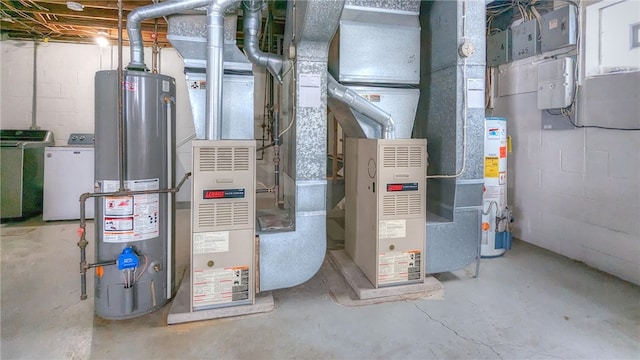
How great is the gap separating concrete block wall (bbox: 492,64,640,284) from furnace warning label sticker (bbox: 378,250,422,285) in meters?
1.71

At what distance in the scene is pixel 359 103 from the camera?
2.56 m

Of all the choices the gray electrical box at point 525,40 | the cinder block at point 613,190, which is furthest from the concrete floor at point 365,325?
the gray electrical box at point 525,40

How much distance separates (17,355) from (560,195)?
167 inches

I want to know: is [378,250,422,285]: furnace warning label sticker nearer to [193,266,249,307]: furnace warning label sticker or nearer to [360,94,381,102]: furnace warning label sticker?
[193,266,249,307]: furnace warning label sticker

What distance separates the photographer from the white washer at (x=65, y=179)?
14.2ft

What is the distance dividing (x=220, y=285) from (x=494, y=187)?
260cm

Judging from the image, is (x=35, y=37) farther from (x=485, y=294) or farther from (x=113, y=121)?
(x=485, y=294)

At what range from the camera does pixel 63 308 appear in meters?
2.25

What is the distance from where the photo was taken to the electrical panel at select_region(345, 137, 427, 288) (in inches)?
94.6

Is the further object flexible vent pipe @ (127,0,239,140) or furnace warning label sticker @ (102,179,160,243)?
flexible vent pipe @ (127,0,239,140)

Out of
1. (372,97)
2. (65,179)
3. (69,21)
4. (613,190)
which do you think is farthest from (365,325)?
(69,21)

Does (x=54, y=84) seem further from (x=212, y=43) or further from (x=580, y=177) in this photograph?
(x=580, y=177)

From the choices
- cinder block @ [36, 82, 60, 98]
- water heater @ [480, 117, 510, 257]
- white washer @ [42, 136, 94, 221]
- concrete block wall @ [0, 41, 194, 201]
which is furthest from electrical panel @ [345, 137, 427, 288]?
cinder block @ [36, 82, 60, 98]

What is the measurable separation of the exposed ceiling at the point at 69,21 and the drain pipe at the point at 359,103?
1291mm
